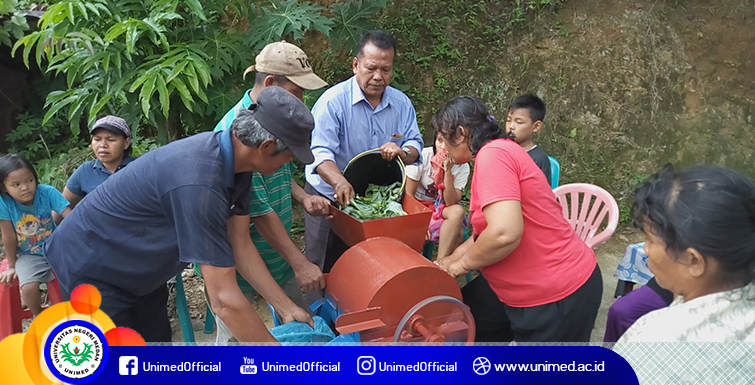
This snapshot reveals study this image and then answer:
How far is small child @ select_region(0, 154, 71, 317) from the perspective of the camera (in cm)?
290

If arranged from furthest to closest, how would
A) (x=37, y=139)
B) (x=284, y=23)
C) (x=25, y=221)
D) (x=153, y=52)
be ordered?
(x=37, y=139), (x=284, y=23), (x=153, y=52), (x=25, y=221)

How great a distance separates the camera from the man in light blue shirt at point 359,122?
3076 millimetres

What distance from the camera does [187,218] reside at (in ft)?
5.35

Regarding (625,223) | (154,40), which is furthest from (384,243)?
(625,223)

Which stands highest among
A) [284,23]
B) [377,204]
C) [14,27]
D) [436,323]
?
[14,27]

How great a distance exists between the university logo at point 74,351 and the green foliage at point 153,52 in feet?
6.68

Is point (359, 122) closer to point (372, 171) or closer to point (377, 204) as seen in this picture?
point (372, 171)

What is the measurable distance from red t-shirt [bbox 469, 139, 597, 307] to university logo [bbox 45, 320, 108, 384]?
1475mm

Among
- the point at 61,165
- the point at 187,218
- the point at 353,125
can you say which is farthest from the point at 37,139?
the point at 187,218

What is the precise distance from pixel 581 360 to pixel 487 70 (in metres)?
5.01

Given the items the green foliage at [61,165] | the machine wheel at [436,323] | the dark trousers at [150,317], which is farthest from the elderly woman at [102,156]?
the green foliage at [61,165]

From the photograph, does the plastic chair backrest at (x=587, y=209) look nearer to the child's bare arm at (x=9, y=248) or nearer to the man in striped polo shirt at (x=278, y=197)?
the man in striped polo shirt at (x=278, y=197)

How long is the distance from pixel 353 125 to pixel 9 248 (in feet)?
7.34

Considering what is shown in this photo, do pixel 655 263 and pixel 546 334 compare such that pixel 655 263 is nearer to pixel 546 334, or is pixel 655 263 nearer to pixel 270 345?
pixel 546 334
